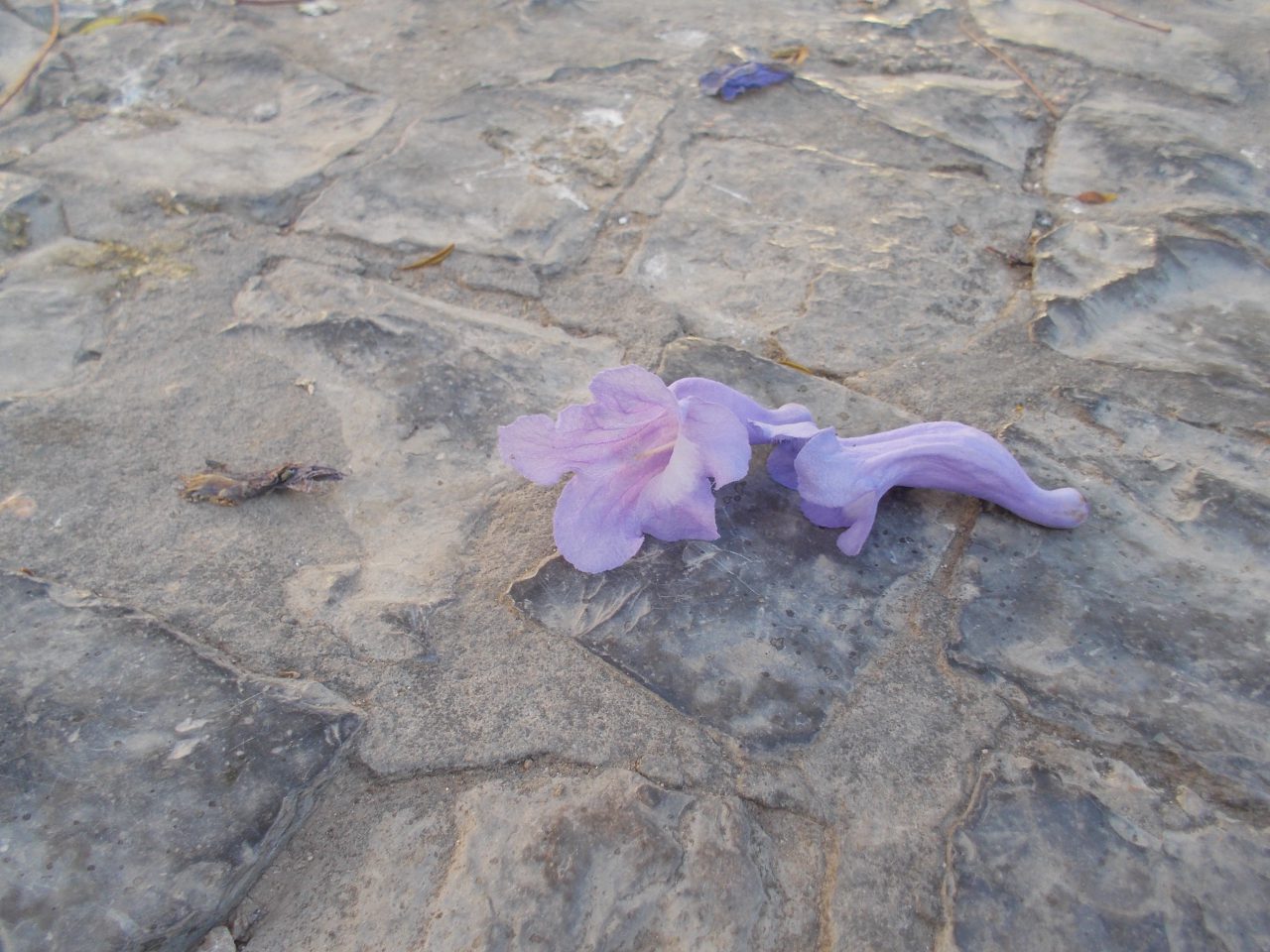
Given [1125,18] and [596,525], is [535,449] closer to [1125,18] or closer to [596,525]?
[596,525]

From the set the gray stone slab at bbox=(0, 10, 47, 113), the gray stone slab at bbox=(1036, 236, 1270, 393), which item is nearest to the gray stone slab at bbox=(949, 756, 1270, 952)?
the gray stone slab at bbox=(1036, 236, 1270, 393)

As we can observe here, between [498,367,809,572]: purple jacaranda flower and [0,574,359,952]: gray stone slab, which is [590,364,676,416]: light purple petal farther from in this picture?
[0,574,359,952]: gray stone slab

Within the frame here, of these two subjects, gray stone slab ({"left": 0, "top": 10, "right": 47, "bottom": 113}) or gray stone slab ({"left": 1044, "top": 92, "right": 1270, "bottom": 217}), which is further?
gray stone slab ({"left": 0, "top": 10, "right": 47, "bottom": 113})

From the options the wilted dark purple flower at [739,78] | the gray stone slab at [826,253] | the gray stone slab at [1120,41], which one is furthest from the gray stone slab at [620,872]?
the gray stone slab at [1120,41]

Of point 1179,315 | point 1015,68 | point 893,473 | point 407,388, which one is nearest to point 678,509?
point 893,473

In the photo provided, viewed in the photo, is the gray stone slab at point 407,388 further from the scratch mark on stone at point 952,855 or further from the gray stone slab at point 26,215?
the scratch mark on stone at point 952,855

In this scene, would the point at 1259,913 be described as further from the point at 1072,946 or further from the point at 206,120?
the point at 206,120

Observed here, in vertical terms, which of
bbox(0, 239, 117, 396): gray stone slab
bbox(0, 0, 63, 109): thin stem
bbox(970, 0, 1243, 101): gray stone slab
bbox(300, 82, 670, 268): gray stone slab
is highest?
bbox(970, 0, 1243, 101): gray stone slab
